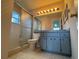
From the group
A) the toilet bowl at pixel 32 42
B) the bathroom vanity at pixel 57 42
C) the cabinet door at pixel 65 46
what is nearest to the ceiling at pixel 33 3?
the bathroom vanity at pixel 57 42

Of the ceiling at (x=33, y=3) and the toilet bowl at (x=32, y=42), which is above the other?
the ceiling at (x=33, y=3)

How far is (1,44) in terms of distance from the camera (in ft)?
2.62

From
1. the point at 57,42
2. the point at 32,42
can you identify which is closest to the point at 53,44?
the point at 57,42

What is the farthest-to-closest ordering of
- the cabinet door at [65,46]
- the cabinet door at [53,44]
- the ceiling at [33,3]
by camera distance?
the ceiling at [33,3], the cabinet door at [53,44], the cabinet door at [65,46]

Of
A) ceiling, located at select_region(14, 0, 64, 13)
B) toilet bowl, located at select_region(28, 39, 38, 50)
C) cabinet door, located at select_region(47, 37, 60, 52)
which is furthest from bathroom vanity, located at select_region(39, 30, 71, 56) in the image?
ceiling, located at select_region(14, 0, 64, 13)

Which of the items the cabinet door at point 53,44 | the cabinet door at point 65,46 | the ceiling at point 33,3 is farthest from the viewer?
the ceiling at point 33,3

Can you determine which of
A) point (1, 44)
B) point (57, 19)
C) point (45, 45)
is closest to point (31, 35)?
point (45, 45)

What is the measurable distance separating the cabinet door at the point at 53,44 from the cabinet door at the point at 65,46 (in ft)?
0.51

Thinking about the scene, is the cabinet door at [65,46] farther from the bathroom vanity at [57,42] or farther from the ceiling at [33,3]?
the ceiling at [33,3]

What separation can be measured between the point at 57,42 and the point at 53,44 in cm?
18

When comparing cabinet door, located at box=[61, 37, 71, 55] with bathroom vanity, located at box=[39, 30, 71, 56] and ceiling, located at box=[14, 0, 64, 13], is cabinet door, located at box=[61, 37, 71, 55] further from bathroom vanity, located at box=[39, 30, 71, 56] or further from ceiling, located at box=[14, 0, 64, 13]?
ceiling, located at box=[14, 0, 64, 13]

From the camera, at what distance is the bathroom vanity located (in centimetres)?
233

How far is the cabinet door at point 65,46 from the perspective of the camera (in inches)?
90.0

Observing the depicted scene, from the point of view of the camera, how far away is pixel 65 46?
2.36m
